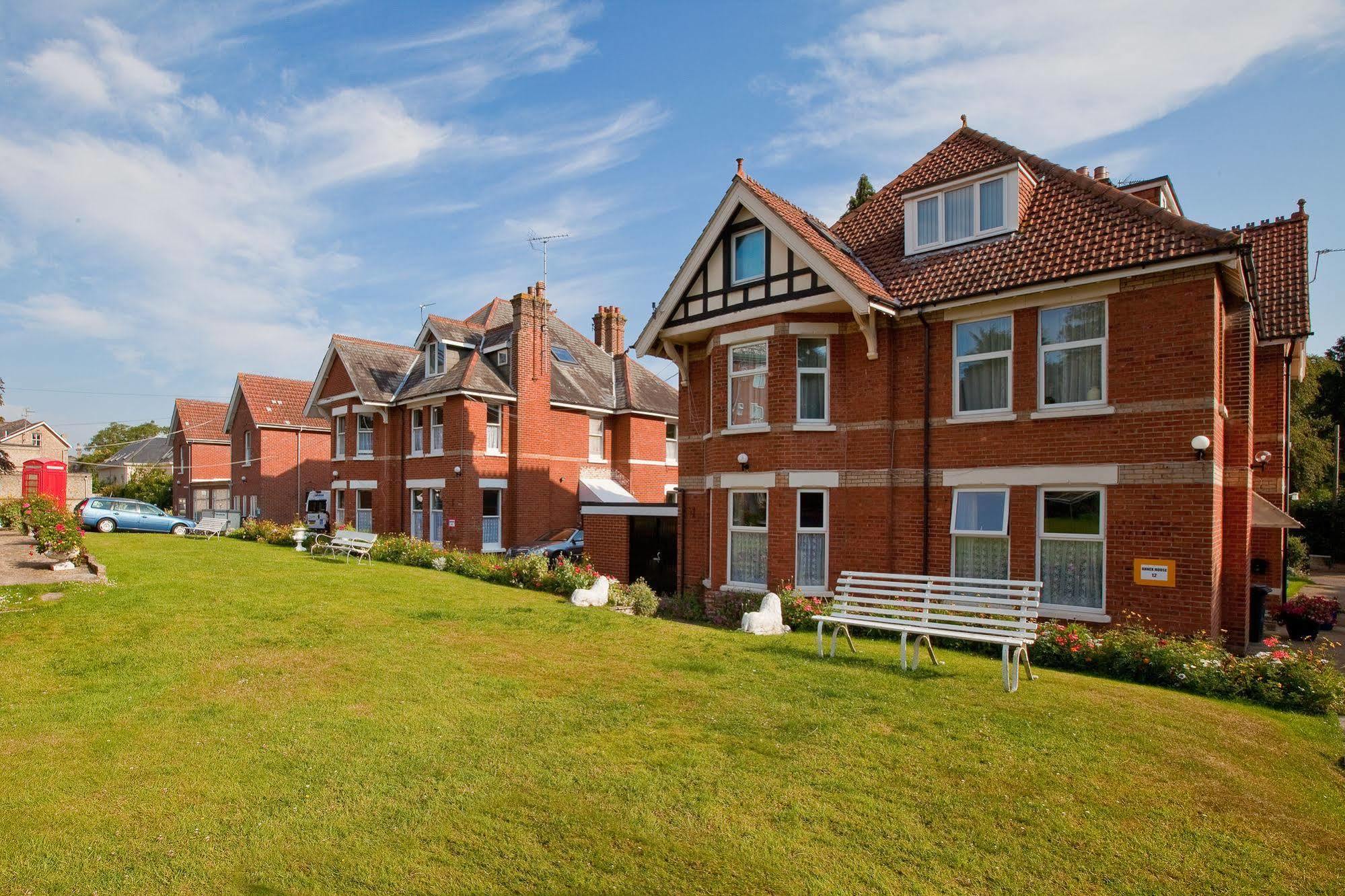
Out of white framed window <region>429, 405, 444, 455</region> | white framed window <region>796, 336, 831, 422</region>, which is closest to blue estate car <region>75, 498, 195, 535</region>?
white framed window <region>429, 405, 444, 455</region>

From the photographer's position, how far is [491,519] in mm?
28453

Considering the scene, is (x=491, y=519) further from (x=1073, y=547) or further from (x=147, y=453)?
(x=147, y=453)

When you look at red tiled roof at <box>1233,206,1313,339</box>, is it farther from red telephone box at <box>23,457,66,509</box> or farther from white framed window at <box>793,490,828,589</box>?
red telephone box at <box>23,457,66,509</box>

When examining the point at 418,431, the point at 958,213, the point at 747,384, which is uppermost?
the point at 958,213

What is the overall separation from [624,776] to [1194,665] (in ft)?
27.3

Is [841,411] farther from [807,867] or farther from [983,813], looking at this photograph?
[807,867]

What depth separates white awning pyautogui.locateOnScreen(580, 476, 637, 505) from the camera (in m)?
30.3

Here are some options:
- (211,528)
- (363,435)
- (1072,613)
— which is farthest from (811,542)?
(211,528)

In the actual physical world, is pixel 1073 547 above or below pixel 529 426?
below

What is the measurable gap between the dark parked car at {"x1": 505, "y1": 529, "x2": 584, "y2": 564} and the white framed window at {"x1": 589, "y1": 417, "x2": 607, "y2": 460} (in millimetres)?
5276

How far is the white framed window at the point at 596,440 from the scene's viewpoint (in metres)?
31.4

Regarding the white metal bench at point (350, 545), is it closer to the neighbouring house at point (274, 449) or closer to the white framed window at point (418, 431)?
the white framed window at point (418, 431)

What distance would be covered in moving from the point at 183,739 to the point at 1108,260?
1399 cm

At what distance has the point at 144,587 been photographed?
50.1ft
